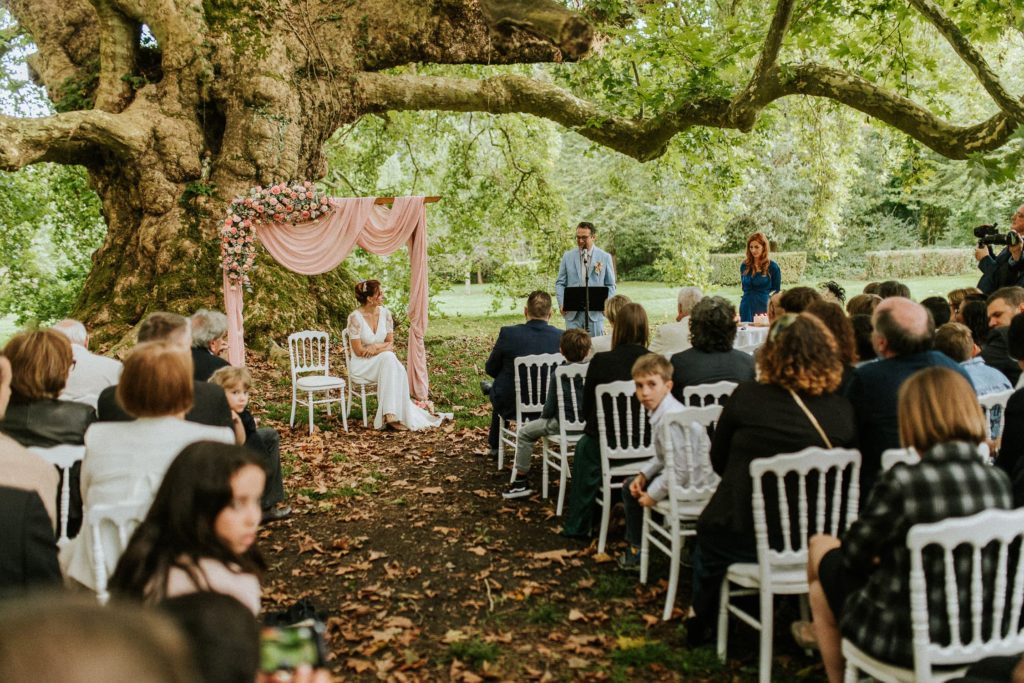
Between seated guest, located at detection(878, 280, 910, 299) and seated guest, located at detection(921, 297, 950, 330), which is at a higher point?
seated guest, located at detection(878, 280, 910, 299)

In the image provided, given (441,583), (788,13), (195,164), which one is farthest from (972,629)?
(195,164)

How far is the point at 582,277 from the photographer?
9281 millimetres

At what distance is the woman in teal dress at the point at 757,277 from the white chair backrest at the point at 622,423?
3.51 metres

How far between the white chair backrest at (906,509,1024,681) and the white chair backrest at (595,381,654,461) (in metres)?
2.44

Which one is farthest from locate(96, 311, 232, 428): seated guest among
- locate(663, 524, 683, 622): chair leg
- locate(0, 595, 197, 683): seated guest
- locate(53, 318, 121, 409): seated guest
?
locate(0, 595, 197, 683): seated guest

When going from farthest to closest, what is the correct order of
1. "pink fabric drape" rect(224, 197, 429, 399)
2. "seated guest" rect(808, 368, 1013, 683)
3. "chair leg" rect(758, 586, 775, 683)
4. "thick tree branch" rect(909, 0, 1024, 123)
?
1. "pink fabric drape" rect(224, 197, 429, 399)
2. "thick tree branch" rect(909, 0, 1024, 123)
3. "chair leg" rect(758, 586, 775, 683)
4. "seated guest" rect(808, 368, 1013, 683)

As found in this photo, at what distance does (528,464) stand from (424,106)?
310 inches

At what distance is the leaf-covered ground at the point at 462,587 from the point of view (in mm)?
3814

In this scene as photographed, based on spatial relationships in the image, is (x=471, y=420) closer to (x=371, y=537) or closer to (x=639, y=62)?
(x=371, y=537)

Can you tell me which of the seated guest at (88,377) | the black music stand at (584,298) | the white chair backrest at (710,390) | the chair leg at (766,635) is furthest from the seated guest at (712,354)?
the black music stand at (584,298)

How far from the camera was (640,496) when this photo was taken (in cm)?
447

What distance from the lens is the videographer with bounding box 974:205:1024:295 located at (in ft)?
24.0

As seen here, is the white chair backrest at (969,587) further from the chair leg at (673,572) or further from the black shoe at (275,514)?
the black shoe at (275,514)

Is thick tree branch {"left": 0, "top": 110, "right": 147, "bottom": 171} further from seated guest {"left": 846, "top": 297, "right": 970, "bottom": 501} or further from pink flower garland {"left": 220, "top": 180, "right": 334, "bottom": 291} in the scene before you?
seated guest {"left": 846, "top": 297, "right": 970, "bottom": 501}
